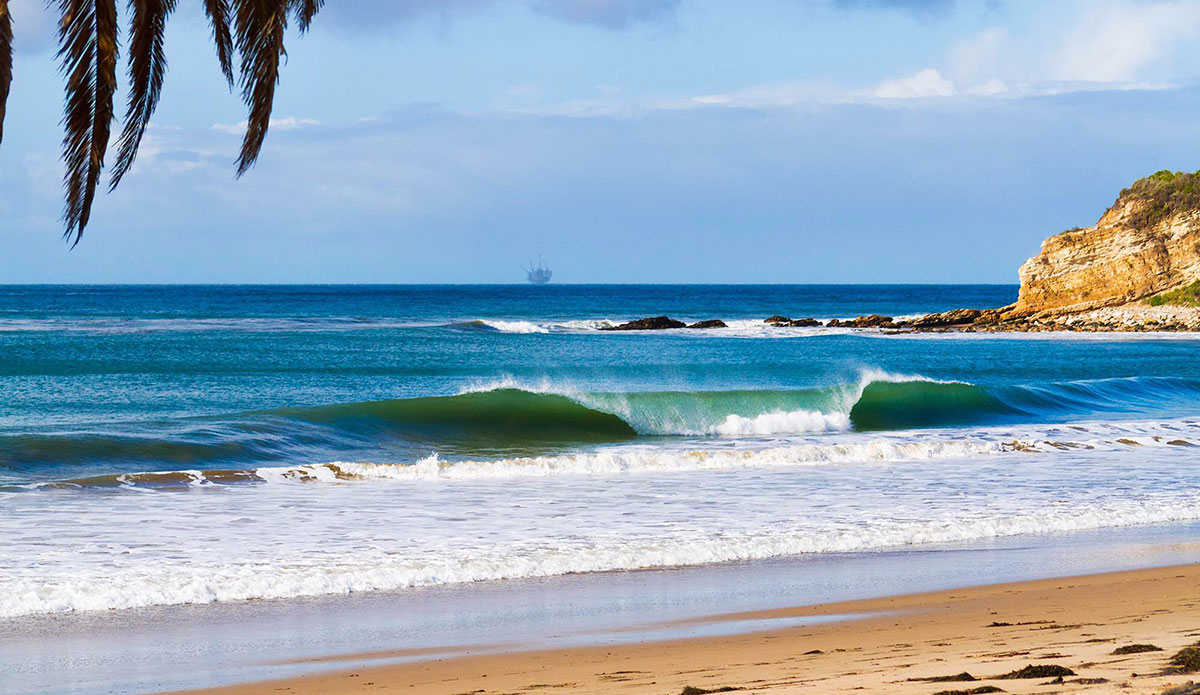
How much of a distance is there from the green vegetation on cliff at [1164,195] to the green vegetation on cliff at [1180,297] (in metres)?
3.31

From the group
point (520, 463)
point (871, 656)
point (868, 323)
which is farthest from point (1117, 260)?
point (871, 656)

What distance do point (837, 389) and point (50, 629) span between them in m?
20.1

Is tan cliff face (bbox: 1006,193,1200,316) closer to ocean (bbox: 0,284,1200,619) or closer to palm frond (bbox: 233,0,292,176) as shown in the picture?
ocean (bbox: 0,284,1200,619)

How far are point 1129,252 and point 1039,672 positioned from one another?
52389 millimetres

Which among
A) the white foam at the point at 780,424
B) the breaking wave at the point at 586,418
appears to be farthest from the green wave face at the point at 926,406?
the white foam at the point at 780,424

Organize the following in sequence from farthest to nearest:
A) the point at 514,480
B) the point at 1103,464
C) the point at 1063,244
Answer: the point at 1063,244 < the point at 1103,464 < the point at 514,480

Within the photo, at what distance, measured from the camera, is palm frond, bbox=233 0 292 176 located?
573cm

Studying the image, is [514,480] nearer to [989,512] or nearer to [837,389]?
[989,512]

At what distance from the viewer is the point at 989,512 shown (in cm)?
1133

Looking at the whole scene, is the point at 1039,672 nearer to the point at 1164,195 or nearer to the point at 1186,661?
the point at 1186,661

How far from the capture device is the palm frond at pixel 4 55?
4.89 meters

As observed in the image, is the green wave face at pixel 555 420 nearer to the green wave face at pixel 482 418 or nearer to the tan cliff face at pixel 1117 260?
the green wave face at pixel 482 418

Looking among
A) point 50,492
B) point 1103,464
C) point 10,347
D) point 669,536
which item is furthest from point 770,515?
point 10,347

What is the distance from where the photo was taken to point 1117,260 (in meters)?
52.2
